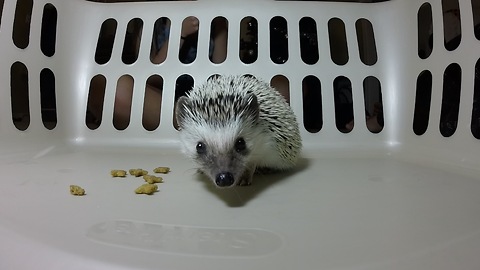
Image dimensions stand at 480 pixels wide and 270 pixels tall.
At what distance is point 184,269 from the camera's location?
0.77 m

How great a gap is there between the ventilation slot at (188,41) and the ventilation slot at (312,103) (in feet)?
2.00

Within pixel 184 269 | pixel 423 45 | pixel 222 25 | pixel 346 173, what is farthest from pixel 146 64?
pixel 184 269

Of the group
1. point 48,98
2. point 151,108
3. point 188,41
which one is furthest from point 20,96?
point 188,41

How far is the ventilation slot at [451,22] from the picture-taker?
192 centimetres

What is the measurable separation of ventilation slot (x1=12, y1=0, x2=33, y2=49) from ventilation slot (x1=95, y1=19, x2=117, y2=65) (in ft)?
1.10

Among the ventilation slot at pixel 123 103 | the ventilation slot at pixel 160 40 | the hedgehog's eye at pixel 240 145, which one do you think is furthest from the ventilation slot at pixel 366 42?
the ventilation slot at pixel 123 103

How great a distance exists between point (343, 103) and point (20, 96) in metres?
1.59

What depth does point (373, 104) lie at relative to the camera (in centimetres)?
225

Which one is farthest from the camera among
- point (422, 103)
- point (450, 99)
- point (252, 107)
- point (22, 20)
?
point (22, 20)

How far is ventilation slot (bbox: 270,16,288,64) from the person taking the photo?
90.4 inches

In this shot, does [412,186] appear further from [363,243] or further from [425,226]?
[363,243]

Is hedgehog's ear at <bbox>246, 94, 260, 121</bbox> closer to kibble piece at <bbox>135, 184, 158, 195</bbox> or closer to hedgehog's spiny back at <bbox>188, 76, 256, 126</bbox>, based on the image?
hedgehog's spiny back at <bbox>188, 76, 256, 126</bbox>

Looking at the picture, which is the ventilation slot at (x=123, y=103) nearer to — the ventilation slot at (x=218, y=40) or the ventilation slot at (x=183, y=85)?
the ventilation slot at (x=183, y=85)

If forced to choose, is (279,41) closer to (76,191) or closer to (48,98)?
(48,98)
